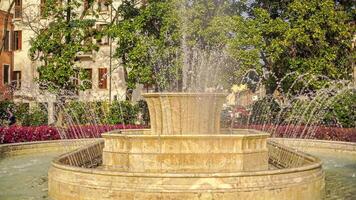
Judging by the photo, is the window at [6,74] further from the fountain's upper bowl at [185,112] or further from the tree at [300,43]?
the fountain's upper bowl at [185,112]

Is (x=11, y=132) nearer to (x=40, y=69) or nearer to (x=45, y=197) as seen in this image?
(x=40, y=69)

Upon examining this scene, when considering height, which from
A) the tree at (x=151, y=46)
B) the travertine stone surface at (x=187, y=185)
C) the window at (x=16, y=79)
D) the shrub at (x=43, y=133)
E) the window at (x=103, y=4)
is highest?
the window at (x=103, y=4)

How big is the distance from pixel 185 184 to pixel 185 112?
4.45m

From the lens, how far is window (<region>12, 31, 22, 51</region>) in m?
46.6

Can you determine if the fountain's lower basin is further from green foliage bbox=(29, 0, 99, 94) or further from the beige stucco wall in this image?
the beige stucco wall

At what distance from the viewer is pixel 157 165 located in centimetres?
1095

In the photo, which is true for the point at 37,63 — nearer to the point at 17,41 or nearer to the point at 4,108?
the point at 17,41

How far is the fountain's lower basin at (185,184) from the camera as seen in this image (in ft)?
29.2

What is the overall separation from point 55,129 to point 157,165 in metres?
13.0

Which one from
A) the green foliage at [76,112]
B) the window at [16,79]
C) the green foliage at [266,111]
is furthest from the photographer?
the window at [16,79]

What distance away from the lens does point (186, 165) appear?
1081 cm

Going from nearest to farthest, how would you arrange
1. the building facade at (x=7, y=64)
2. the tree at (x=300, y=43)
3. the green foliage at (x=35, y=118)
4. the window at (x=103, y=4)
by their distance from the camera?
the tree at (x=300, y=43) → the green foliage at (x=35, y=118) → the window at (x=103, y=4) → the building facade at (x=7, y=64)

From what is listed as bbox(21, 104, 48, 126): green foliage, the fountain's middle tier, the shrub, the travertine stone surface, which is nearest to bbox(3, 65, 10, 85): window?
bbox(21, 104, 48, 126): green foliage

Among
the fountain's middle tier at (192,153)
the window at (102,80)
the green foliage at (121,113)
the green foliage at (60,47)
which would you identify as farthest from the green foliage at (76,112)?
the fountain's middle tier at (192,153)
